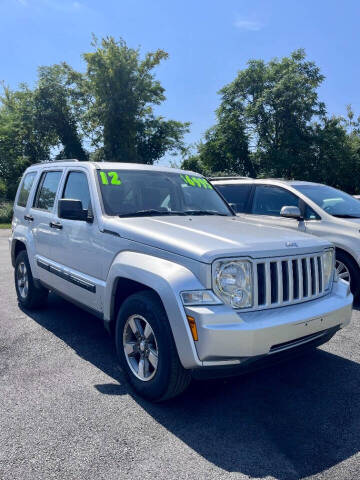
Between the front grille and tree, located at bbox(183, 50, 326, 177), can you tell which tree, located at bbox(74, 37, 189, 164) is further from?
the front grille

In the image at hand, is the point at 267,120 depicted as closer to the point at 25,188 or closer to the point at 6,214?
the point at 6,214

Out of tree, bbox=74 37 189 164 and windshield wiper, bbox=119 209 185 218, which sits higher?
tree, bbox=74 37 189 164

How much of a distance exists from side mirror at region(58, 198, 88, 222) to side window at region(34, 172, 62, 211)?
45.0 inches

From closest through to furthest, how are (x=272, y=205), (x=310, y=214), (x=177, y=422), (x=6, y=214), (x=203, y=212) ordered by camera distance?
(x=177, y=422), (x=203, y=212), (x=310, y=214), (x=272, y=205), (x=6, y=214)

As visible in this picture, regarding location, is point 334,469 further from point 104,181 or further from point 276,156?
point 276,156

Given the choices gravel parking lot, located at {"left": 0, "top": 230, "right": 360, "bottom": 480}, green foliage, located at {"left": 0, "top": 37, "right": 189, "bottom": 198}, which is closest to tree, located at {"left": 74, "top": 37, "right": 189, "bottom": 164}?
green foliage, located at {"left": 0, "top": 37, "right": 189, "bottom": 198}

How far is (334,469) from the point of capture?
246 cm

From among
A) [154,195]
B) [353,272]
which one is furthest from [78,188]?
[353,272]

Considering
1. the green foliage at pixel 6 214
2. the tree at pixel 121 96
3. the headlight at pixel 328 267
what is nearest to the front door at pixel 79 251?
the headlight at pixel 328 267

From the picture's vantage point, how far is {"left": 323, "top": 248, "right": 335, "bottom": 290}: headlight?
3597mm

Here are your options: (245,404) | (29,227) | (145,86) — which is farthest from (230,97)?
(245,404)

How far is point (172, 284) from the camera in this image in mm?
2871

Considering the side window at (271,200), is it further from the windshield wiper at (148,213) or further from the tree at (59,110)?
the tree at (59,110)

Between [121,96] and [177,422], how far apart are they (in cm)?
3419
